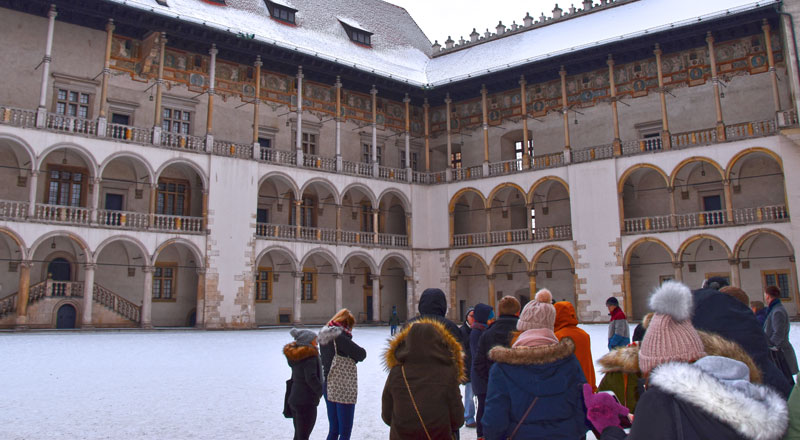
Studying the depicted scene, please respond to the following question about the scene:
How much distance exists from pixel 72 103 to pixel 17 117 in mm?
2367

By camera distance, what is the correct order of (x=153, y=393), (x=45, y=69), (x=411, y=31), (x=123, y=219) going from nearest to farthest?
(x=153, y=393)
(x=45, y=69)
(x=123, y=219)
(x=411, y=31)

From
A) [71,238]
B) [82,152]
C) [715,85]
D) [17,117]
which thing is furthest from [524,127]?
[17,117]

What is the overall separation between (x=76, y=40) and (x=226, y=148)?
682 cm

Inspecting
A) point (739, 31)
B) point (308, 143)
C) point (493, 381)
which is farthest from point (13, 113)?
point (739, 31)

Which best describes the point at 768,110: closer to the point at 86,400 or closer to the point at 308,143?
the point at 308,143

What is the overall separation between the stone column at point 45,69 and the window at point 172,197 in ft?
17.4

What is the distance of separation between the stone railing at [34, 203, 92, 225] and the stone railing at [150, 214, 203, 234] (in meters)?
2.36

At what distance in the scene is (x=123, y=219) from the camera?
934 inches

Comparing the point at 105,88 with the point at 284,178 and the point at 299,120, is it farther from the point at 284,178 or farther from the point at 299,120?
the point at 299,120

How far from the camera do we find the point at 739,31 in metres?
25.9

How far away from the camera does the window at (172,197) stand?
26.5 metres

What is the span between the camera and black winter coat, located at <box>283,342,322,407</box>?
17.0 ft

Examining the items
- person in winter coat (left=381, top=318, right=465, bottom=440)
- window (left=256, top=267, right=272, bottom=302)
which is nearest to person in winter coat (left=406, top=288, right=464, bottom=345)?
person in winter coat (left=381, top=318, right=465, bottom=440)

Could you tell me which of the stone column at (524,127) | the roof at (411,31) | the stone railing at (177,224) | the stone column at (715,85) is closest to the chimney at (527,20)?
the roof at (411,31)
